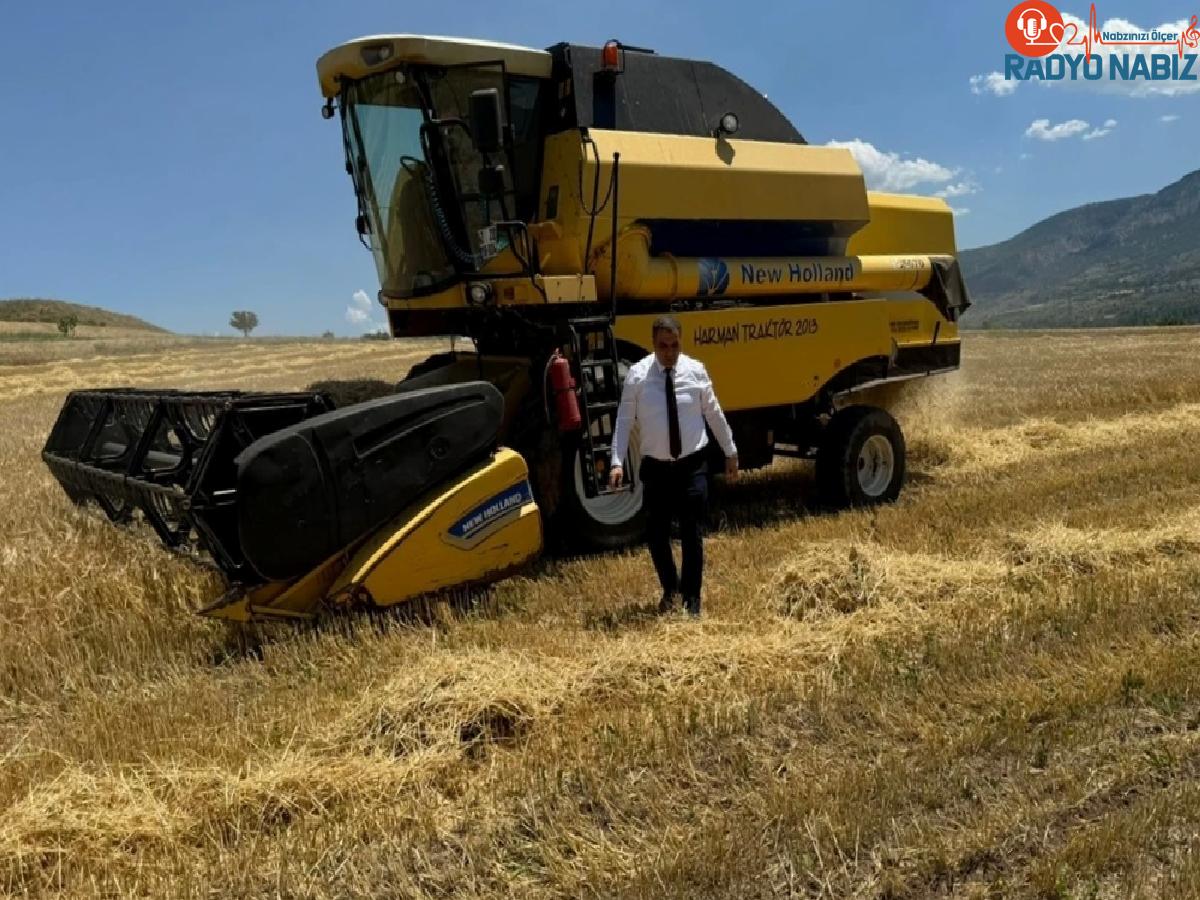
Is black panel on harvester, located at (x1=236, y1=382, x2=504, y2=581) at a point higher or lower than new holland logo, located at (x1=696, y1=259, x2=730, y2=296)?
lower

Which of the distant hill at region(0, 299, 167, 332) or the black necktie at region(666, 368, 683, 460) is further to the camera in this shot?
the distant hill at region(0, 299, 167, 332)

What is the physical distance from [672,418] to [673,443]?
0.12m

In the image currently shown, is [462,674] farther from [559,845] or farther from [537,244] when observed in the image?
[537,244]

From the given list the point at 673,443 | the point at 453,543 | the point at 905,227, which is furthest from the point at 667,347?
the point at 905,227

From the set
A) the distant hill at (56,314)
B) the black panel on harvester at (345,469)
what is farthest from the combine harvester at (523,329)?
the distant hill at (56,314)

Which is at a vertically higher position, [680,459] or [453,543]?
[680,459]

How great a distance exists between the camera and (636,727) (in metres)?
3.27

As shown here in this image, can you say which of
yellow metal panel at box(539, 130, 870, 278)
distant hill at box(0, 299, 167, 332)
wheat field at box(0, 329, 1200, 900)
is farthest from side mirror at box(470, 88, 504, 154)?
distant hill at box(0, 299, 167, 332)

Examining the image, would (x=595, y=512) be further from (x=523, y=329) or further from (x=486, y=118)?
(x=486, y=118)

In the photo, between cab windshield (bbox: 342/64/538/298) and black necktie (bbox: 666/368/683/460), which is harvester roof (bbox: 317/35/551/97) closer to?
cab windshield (bbox: 342/64/538/298)

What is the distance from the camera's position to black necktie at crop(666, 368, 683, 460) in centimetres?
446

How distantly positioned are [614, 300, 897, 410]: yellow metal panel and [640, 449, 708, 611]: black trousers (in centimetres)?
167

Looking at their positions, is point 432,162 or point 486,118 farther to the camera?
point 432,162

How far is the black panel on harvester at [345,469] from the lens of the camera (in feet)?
13.2
